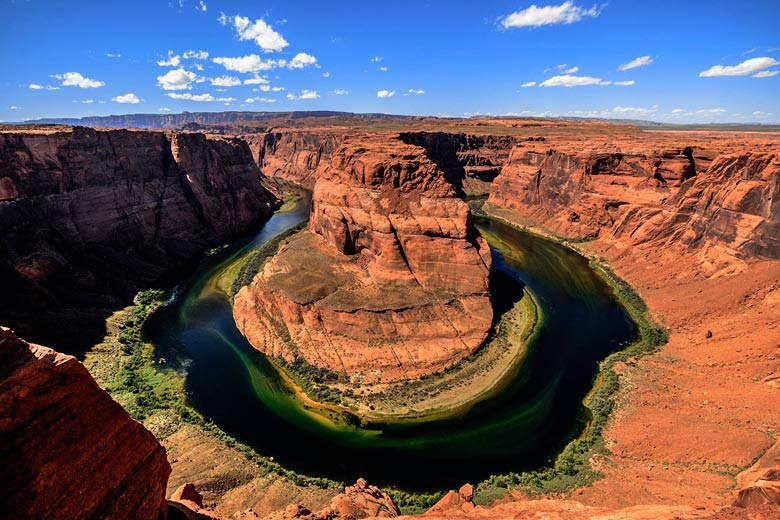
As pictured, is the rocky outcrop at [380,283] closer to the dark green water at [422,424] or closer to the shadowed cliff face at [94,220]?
the dark green water at [422,424]

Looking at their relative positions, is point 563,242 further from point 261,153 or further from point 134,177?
point 261,153

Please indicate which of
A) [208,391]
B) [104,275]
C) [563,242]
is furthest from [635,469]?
[104,275]

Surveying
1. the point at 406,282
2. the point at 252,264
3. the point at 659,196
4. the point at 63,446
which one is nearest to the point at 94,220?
the point at 252,264

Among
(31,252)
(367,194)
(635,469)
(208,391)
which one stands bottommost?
(208,391)

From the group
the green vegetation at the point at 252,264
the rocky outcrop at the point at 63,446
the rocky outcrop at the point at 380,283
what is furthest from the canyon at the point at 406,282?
the green vegetation at the point at 252,264

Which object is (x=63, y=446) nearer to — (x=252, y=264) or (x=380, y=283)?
(x=380, y=283)
